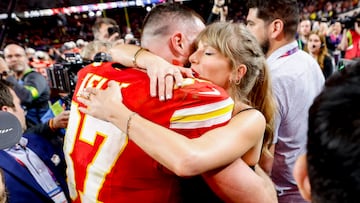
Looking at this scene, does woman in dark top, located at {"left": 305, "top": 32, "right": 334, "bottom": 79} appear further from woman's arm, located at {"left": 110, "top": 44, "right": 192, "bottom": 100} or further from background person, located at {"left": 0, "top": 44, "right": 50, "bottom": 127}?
woman's arm, located at {"left": 110, "top": 44, "right": 192, "bottom": 100}

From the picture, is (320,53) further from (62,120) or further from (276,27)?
(62,120)

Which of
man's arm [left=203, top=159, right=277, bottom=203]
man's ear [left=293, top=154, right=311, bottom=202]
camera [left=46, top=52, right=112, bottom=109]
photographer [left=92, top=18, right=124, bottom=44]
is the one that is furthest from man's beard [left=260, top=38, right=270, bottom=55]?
photographer [left=92, top=18, right=124, bottom=44]

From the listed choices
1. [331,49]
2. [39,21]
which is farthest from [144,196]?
[39,21]

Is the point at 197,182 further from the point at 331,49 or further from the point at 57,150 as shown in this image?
the point at 331,49

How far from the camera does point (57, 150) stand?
1.66 meters

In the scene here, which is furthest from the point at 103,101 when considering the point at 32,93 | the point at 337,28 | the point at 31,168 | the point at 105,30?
the point at 337,28

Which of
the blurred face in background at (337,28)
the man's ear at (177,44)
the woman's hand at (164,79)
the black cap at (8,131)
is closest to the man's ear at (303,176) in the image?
the woman's hand at (164,79)

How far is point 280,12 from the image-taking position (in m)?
1.64

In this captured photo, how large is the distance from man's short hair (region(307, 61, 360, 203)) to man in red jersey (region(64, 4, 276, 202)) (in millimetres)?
402

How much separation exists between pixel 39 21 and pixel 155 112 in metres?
23.3

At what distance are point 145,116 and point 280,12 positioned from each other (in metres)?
0.98

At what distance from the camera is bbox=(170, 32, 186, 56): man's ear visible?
3.68ft

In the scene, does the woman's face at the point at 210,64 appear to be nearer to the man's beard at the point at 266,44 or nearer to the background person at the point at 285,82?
the background person at the point at 285,82

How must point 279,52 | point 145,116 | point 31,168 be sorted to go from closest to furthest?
point 145,116
point 31,168
point 279,52
